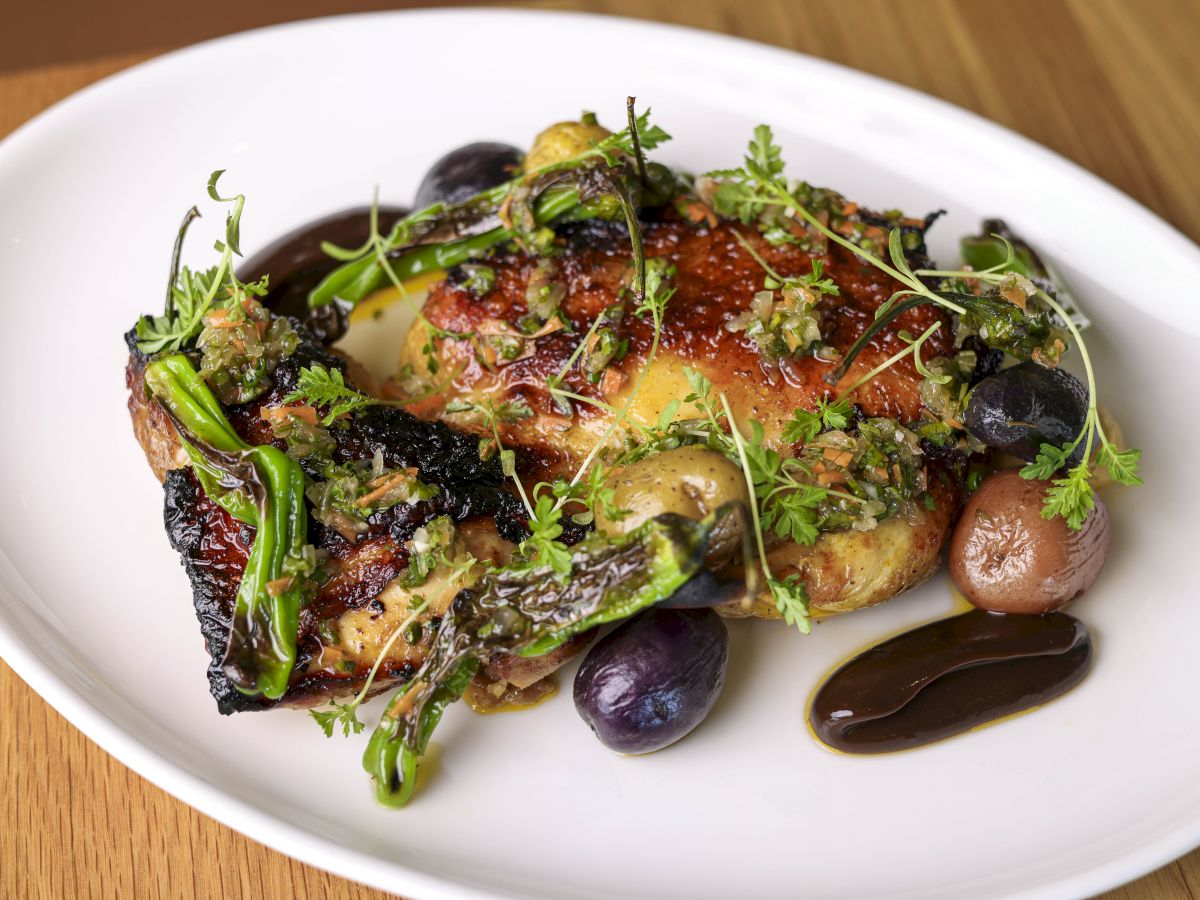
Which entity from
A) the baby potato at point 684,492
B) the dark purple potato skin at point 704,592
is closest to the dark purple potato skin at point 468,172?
the baby potato at point 684,492

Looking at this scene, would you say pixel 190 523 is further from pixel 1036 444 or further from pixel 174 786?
→ pixel 1036 444

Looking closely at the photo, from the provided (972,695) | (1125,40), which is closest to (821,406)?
(972,695)

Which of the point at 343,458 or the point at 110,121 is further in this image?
the point at 110,121

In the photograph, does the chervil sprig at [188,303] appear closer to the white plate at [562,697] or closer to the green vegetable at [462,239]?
the green vegetable at [462,239]

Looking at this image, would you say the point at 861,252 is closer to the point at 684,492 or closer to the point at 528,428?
the point at 684,492

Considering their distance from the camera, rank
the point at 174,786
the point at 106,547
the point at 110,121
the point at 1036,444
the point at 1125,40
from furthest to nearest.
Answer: the point at 1125,40 → the point at 110,121 → the point at 106,547 → the point at 1036,444 → the point at 174,786

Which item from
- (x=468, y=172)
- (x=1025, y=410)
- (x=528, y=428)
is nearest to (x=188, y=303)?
(x=528, y=428)
